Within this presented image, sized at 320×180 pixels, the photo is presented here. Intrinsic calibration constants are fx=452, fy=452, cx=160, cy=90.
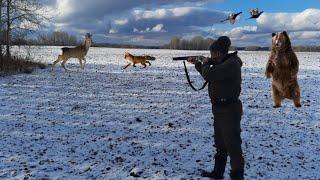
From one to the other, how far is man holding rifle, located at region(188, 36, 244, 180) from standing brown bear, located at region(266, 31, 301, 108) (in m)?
1.59

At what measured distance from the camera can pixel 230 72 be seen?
835 centimetres

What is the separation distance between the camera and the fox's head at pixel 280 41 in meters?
6.02

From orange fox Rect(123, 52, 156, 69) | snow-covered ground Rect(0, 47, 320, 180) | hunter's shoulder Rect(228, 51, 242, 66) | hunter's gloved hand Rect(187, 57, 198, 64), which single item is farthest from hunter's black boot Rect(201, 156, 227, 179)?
orange fox Rect(123, 52, 156, 69)

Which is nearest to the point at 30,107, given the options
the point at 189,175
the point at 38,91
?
the point at 38,91

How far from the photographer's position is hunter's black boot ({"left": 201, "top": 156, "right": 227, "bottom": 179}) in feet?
32.0

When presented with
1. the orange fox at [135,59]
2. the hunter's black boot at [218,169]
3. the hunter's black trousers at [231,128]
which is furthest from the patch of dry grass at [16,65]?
the hunter's black trousers at [231,128]

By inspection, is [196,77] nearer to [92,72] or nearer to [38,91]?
[92,72]

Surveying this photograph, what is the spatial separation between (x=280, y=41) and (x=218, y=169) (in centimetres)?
456

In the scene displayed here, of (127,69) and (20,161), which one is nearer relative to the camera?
(20,161)

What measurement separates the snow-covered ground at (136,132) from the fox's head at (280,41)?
5.01m

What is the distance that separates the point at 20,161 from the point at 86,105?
646 centimetres

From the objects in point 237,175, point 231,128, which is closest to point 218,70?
point 231,128

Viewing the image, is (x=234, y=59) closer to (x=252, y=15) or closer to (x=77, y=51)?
(x=252, y=15)

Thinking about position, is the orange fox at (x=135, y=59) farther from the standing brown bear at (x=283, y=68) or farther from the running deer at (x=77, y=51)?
the standing brown bear at (x=283, y=68)
